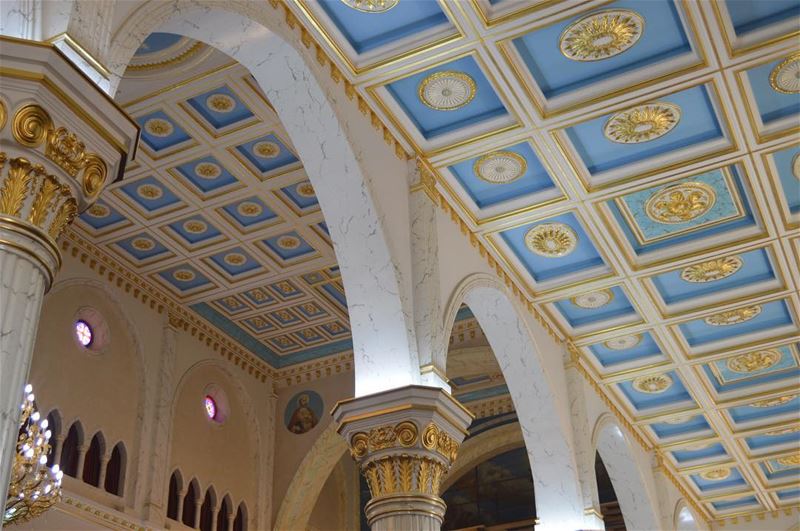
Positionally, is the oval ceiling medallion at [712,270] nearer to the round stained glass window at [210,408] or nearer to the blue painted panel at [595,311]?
the blue painted panel at [595,311]

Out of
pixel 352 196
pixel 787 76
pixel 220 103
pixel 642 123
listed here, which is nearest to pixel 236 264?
pixel 220 103

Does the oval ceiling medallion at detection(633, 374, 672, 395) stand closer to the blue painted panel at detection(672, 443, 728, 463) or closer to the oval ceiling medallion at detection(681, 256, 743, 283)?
the blue painted panel at detection(672, 443, 728, 463)

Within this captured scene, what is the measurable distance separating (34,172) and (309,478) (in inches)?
441

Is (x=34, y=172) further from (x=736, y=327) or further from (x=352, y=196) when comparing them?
(x=736, y=327)

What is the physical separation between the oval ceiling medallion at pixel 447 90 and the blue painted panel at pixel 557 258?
1.95 meters

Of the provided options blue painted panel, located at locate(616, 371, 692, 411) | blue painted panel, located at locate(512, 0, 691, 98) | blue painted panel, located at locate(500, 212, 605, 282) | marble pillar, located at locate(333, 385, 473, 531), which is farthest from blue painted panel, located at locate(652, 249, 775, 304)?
marble pillar, located at locate(333, 385, 473, 531)

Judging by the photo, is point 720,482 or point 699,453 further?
point 720,482

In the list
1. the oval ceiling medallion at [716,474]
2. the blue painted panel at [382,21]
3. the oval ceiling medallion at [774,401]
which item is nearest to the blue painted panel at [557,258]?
the blue painted panel at [382,21]

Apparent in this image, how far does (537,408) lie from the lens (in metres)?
10.5

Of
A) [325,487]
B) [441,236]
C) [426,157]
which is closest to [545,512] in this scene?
[441,236]

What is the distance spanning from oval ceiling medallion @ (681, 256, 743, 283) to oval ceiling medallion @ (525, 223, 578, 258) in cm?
142

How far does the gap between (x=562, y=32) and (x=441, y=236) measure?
7.06 ft

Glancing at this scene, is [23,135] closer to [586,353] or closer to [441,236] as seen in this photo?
[441,236]

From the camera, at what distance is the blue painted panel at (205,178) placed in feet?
35.2
